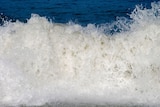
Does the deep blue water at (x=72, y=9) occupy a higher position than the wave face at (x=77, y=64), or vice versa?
the deep blue water at (x=72, y=9)

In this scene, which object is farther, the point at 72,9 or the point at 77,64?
the point at 72,9

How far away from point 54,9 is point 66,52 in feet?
36.0

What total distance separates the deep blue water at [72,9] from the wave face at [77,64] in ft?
24.5

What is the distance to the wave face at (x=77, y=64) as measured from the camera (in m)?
8.53

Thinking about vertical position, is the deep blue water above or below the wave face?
above

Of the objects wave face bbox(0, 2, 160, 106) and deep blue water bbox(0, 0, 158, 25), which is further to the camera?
deep blue water bbox(0, 0, 158, 25)

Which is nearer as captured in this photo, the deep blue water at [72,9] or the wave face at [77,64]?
the wave face at [77,64]

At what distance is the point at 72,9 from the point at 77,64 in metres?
11.0

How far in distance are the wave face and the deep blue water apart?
7461mm

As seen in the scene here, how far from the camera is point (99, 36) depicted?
9.68 meters

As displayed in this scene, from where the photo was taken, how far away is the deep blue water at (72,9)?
1798cm

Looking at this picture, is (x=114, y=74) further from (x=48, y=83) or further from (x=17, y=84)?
(x=17, y=84)

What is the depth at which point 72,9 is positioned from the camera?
1988cm

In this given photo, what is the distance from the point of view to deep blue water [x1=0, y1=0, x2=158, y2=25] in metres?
18.0
